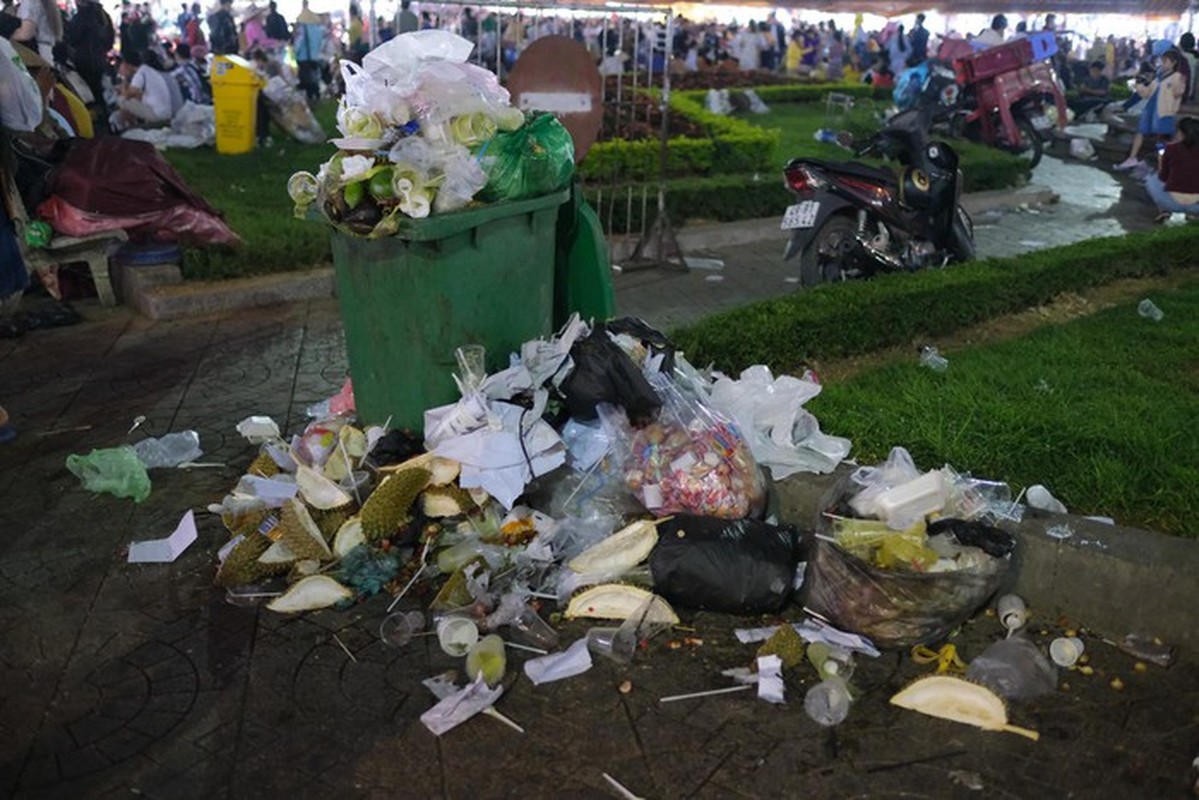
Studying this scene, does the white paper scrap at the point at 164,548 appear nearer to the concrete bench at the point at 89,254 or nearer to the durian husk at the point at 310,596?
the durian husk at the point at 310,596

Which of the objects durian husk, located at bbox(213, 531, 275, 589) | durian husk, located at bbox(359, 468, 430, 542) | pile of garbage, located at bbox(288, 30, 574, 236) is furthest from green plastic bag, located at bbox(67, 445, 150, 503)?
pile of garbage, located at bbox(288, 30, 574, 236)

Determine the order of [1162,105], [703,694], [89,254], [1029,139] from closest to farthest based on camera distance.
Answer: [703,694] → [89,254] → [1162,105] → [1029,139]

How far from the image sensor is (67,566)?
369 cm

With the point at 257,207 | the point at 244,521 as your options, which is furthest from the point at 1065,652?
the point at 257,207

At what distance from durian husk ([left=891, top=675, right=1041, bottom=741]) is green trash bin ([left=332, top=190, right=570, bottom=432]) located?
6.53 ft

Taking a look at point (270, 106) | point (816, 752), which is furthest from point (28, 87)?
point (270, 106)

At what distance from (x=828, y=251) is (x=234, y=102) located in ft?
26.2

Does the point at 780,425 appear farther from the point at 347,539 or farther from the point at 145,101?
the point at 145,101

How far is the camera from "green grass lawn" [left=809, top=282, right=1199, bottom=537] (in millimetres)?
3773

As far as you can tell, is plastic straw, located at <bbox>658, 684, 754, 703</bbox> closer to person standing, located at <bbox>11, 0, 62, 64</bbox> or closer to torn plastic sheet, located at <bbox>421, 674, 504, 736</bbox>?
torn plastic sheet, located at <bbox>421, 674, 504, 736</bbox>

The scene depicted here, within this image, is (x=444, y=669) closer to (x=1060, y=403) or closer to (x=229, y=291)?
(x=1060, y=403)

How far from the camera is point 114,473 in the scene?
423 centimetres

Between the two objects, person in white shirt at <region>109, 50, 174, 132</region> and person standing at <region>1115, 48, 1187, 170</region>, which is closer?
person in white shirt at <region>109, 50, 174, 132</region>

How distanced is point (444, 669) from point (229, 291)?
4375 mm
